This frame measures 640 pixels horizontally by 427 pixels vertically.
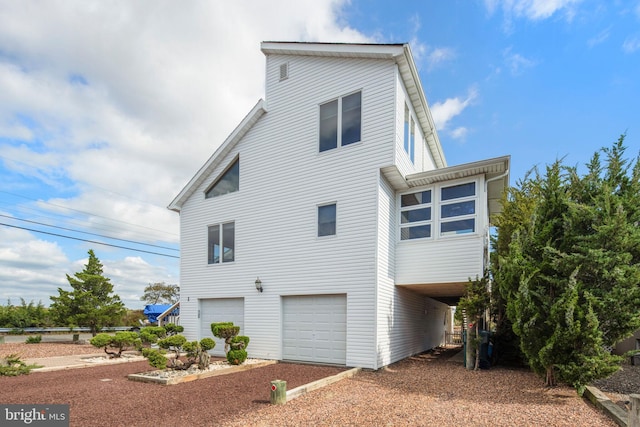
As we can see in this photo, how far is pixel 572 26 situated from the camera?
Answer: 756 centimetres

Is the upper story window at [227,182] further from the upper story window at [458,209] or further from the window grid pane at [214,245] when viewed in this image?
the upper story window at [458,209]

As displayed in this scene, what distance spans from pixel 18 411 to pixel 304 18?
11110 millimetres

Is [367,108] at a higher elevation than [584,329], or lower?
higher

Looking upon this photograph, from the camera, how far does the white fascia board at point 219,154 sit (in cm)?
1276

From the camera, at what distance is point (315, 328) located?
35.9 ft

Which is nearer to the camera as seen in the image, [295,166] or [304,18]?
[304,18]

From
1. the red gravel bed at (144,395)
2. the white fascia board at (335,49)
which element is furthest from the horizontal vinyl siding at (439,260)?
the white fascia board at (335,49)

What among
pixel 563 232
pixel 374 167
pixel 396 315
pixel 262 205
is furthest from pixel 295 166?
pixel 563 232

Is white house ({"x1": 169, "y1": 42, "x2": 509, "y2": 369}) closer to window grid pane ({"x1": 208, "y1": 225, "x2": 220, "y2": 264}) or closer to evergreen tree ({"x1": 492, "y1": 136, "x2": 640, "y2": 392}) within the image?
window grid pane ({"x1": 208, "y1": 225, "x2": 220, "y2": 264})

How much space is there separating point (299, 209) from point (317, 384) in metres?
5.41

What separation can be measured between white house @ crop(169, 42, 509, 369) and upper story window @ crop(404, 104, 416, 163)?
0.11 meters

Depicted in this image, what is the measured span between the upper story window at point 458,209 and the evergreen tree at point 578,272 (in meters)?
2.21

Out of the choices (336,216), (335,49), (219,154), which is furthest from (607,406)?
(219,154)

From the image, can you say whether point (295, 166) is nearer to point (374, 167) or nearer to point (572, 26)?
point (374, 167)
